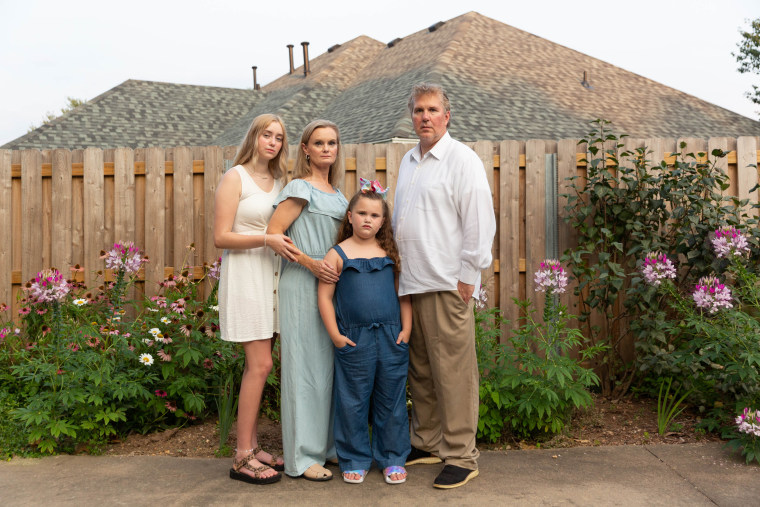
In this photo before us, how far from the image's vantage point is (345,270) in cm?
300

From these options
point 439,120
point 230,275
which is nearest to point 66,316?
point 230,275

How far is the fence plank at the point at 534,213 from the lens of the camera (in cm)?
462

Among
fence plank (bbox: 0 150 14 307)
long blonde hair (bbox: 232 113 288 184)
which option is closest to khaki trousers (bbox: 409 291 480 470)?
long blonde hair (bbox: 232 113 288 184)

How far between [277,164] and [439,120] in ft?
2.85

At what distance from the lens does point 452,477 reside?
9.77ft

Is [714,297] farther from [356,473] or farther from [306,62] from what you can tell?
[306,62]

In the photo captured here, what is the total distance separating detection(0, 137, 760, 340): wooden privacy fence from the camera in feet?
15.1

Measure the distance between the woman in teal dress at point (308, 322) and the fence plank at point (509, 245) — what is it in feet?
6.30

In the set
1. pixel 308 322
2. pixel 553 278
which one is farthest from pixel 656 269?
pixel 308 322

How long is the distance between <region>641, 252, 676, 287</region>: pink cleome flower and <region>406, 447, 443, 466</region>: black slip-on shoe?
1.78 meters

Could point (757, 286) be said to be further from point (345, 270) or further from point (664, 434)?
point (345, 270)

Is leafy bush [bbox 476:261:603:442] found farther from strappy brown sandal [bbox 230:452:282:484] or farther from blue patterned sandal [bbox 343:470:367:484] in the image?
strappy brown sandal [bbox 230:452:282:484]

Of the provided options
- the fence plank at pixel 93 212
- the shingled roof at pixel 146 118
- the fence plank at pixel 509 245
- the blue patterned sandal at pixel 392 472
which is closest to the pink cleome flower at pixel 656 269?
the fence plank at pixel 509 245

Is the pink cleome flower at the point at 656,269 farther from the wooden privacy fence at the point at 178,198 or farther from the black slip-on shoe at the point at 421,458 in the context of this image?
the black slip-on shoe at the point at 421,458
